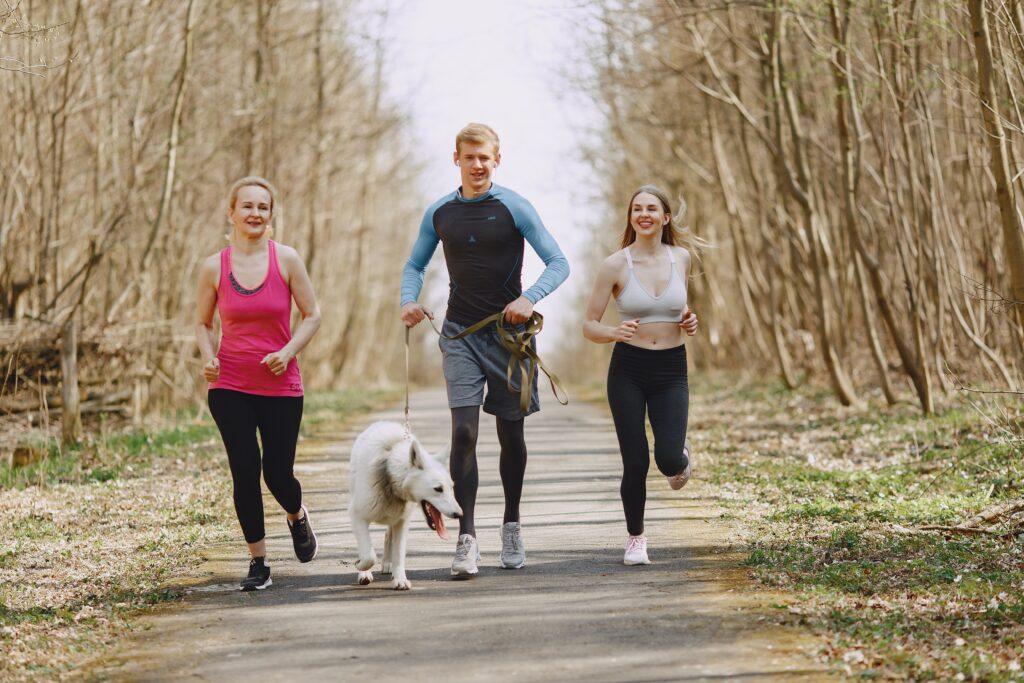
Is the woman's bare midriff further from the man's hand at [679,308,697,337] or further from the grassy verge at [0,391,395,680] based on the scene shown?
the grassy verge at [0,391,395,680]

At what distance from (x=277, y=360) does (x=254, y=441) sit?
1.61ft

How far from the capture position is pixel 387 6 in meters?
24.5

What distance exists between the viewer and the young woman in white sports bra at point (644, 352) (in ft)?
23.3

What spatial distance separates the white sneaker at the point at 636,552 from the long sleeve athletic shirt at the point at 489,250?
62.3 inches

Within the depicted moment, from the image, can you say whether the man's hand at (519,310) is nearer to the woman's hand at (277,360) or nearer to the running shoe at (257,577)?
the woman's hand at (277,360)

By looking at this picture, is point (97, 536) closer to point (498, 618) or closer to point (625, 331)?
point (498, 618)

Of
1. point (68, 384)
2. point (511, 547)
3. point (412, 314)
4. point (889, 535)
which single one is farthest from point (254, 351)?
point (68, 384)

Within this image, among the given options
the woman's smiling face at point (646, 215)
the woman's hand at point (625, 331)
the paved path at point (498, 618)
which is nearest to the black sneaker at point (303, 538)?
the paved path at point (498, 618)

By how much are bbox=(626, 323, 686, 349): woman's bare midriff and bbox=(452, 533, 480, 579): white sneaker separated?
1.49 metres

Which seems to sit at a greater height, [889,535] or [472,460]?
[472,460]

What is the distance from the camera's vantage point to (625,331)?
6984 mm

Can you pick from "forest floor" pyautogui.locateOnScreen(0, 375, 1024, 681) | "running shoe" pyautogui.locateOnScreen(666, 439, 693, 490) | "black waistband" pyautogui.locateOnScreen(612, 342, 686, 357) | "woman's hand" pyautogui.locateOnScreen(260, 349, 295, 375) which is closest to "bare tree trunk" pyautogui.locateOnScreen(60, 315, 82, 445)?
"forest floor" pyautogui.locateOnScreen(0, 375, 1024, 681)

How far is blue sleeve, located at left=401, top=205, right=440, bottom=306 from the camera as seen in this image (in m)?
6.98

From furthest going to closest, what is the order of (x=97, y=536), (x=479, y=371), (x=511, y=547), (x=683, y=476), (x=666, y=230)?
1. (x=97, y=536)
2. (x=666, y=230)
3. (x=683, y=476)
4. (x=511, y=547)
5. (x=479, y=371)
